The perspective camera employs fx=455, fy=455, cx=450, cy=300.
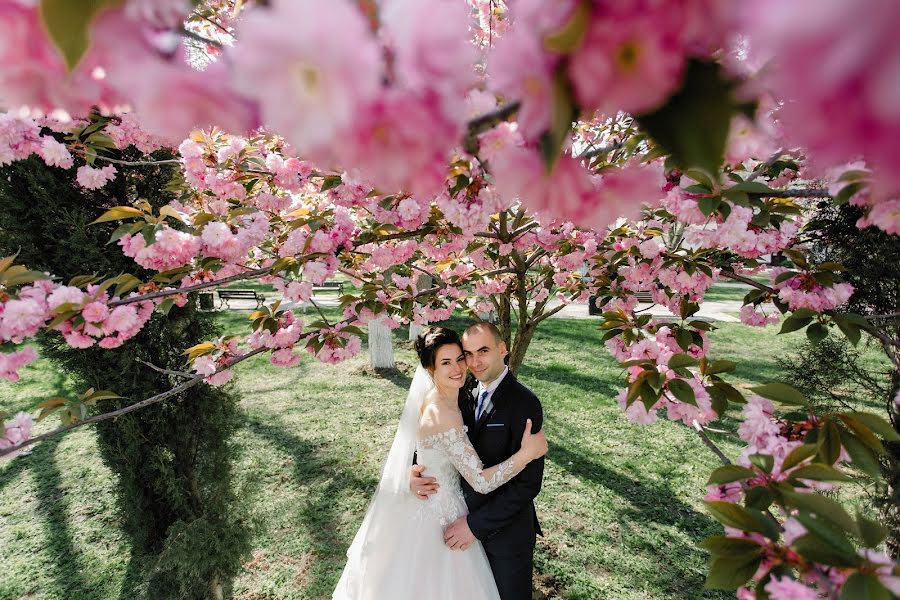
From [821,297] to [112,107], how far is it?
1.98 m

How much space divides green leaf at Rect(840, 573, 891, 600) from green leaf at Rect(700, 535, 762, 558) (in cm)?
17

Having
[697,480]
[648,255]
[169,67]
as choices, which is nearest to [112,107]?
[169,67]

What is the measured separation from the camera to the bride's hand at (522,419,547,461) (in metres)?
2.34

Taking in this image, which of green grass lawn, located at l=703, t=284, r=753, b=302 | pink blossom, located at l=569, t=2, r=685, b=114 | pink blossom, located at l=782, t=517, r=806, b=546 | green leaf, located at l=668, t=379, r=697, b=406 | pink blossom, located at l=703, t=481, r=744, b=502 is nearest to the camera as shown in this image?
pink blossom, located at l=569, t=2, r=685, b=114

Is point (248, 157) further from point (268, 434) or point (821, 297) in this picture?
point (268, 434)

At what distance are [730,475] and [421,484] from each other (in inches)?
75.7

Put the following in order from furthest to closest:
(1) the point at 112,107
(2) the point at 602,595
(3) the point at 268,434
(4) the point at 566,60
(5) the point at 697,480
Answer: (3) the point at 268,434 < (5) the point at 697,480 < (2) the point at 602,595 < (1) the point at 112,107 < (4) the point at 566,60

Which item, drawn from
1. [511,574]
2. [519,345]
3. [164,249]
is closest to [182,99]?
[164,249]

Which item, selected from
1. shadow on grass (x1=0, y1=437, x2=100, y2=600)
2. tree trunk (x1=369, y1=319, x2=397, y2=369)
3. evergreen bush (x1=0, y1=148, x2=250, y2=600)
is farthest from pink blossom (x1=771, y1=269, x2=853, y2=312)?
tree trunk (x1=369, y1=319, x2=397, y2=369)

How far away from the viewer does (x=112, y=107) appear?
593 millimetres

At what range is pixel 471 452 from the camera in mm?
Answer: 2430

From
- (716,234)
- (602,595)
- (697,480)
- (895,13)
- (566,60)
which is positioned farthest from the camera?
(697,480)

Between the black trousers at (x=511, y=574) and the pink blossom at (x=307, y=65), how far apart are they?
269cm

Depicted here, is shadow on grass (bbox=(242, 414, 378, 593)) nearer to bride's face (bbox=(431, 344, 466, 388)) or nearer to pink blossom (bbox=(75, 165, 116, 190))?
bride's face (bbox=(431, 344, 466, 388))
